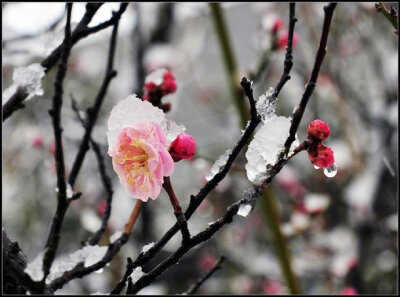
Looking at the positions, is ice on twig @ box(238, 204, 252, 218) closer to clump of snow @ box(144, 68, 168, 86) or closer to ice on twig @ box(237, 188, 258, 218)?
ice on twig @ box(237, 188, 258, 218)

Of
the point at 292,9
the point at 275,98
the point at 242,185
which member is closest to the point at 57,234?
the point at 275,98

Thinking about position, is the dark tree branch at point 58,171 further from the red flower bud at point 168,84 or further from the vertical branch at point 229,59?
the vertical branch at point 229,59

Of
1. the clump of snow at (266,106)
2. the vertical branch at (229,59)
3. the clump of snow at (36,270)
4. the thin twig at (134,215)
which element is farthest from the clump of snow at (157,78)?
the vertical branch at (229,59)

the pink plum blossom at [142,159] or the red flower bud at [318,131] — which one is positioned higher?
the red flower bud at [318,131]

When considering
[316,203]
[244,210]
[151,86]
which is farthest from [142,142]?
[316,203]

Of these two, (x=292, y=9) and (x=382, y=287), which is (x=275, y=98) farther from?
(x=382, y=287)

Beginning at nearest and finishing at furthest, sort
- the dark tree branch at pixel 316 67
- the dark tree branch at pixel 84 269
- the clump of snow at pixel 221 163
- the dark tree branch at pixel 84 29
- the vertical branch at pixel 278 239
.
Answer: the dark tree branch at pixel 316 67 < the clump of snow at pixel 221 163 < the dark tree branch at pixel 84 269 < the dark tree branch at pixel 84 29 < the vertical branch at pixel 278 239
